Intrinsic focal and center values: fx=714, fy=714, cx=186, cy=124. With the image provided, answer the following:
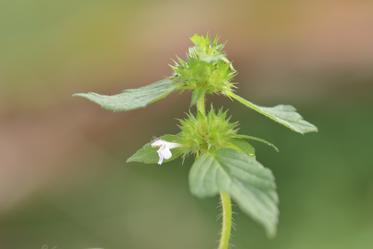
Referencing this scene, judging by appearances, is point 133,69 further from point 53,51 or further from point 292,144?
point 292,144

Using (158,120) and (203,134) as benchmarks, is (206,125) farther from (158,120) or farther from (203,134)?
(158,120)

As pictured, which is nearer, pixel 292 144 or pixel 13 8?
pixel 292 144

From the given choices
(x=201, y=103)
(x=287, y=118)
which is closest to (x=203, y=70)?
(x=201, y=103)

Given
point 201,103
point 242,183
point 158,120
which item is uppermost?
point 158,120

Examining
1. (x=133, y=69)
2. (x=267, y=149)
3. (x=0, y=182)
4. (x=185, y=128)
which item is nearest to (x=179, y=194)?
(x=267, y=149)

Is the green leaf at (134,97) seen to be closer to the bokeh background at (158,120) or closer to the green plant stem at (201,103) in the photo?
the green plant stem at (201,103)
